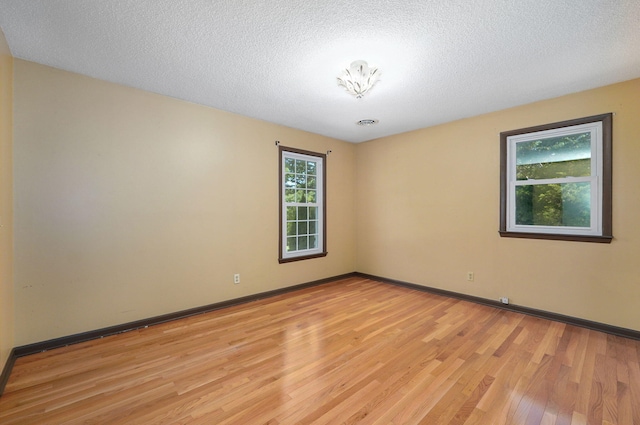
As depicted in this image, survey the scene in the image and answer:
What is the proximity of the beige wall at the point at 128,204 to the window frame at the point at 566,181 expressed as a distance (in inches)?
126

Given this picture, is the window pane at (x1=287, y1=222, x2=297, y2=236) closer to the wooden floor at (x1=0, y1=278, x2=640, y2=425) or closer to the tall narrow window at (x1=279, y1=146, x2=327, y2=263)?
the tall narrow window at (x1=279, y1=146, x2=327, y2=263)

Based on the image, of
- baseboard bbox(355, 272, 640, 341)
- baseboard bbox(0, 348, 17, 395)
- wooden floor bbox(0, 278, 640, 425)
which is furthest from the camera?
baseboard bbox(355, 272, 640, 341)

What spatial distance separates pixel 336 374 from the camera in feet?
6.87

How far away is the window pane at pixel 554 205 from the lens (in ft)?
9.96

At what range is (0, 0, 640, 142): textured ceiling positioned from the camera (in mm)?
1810

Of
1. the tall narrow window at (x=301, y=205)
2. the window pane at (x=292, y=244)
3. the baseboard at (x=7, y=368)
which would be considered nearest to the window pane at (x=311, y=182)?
the tall narrow window at (x=301, y=205)

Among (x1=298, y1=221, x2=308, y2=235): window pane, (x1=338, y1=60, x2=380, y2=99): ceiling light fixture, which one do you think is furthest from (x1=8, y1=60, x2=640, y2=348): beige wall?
(x1=338, y1=60, x2=380, y2=99): ceiling light fixture

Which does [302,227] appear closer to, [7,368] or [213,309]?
[213,309]

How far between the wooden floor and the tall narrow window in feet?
4.92

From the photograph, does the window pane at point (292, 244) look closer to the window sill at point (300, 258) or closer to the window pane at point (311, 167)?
the window sill at point (300, 258)

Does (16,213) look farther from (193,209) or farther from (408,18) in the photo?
(408,18)

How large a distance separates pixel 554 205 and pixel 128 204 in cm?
491

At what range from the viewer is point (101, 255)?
272cm

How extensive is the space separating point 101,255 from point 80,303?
477mm
